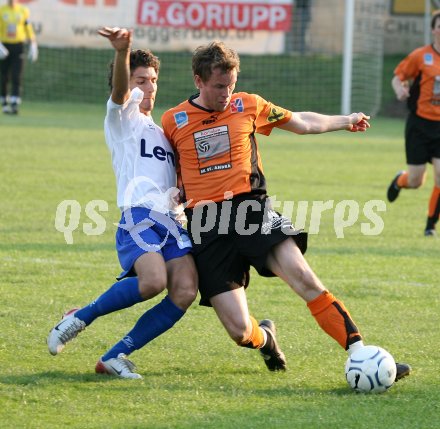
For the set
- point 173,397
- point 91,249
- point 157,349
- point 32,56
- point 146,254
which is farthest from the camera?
point 32,56

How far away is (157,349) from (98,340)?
366 millimetres

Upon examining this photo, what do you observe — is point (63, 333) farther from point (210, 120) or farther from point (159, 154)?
point (210, 120)

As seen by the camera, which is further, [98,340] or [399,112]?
[399,112]

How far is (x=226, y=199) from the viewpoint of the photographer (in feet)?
17.0

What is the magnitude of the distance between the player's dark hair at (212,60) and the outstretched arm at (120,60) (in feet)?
1.19

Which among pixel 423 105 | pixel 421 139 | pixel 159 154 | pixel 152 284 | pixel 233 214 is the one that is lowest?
pixel 152 284

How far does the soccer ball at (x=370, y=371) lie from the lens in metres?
4.79

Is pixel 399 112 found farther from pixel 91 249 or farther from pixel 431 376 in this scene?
pixel 431 376

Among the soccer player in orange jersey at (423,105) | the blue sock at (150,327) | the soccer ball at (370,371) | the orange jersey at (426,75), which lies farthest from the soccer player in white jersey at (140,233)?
the orange jersey at (426,75)

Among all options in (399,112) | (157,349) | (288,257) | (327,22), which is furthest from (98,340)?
(327,22)

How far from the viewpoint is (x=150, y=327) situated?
16.9 feet

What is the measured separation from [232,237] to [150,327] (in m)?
0.60

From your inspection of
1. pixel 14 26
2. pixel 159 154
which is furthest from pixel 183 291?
pixel 14 26

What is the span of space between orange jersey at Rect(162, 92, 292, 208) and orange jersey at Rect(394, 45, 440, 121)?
5.13m
